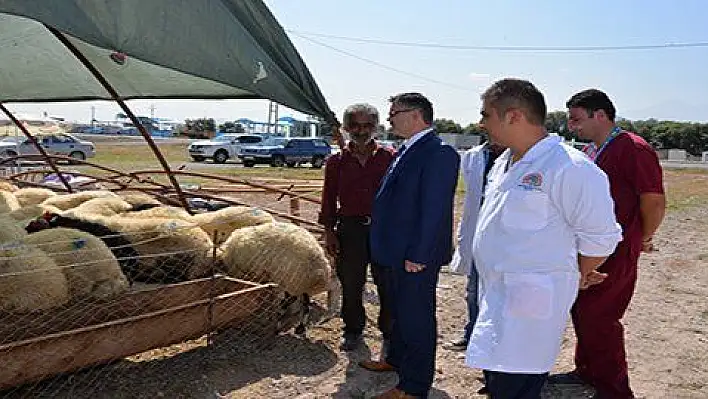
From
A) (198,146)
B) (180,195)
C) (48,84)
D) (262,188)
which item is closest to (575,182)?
(180,195)

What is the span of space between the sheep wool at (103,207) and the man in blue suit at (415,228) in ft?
7.47

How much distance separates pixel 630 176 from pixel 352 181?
1.81 metres

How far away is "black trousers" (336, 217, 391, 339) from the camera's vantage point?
16.2 feet

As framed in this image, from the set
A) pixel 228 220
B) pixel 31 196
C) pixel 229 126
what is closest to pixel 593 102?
pixel 228 220

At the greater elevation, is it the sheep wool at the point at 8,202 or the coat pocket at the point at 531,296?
the coat pocket at the point at 531,296

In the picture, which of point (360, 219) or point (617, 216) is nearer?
point (617, 216)

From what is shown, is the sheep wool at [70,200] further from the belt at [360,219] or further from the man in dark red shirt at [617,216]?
the man in dark red shirt at [617,216]

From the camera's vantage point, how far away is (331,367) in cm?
476

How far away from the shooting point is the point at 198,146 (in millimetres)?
34125

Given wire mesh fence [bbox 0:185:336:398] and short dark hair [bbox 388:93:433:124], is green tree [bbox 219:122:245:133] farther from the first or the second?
short dark hair [bbox 388:93:433:124]

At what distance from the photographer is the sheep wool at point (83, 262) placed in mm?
3965

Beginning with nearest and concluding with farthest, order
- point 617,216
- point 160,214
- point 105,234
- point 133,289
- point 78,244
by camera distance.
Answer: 1. point 617,216
2. point 78,244
3. point 133,289
4. point 105,234
5. point 160,214

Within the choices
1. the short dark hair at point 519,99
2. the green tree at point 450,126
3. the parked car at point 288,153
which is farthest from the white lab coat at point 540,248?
the green tree at point 450,126

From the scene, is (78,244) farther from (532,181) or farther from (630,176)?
(630,176)
